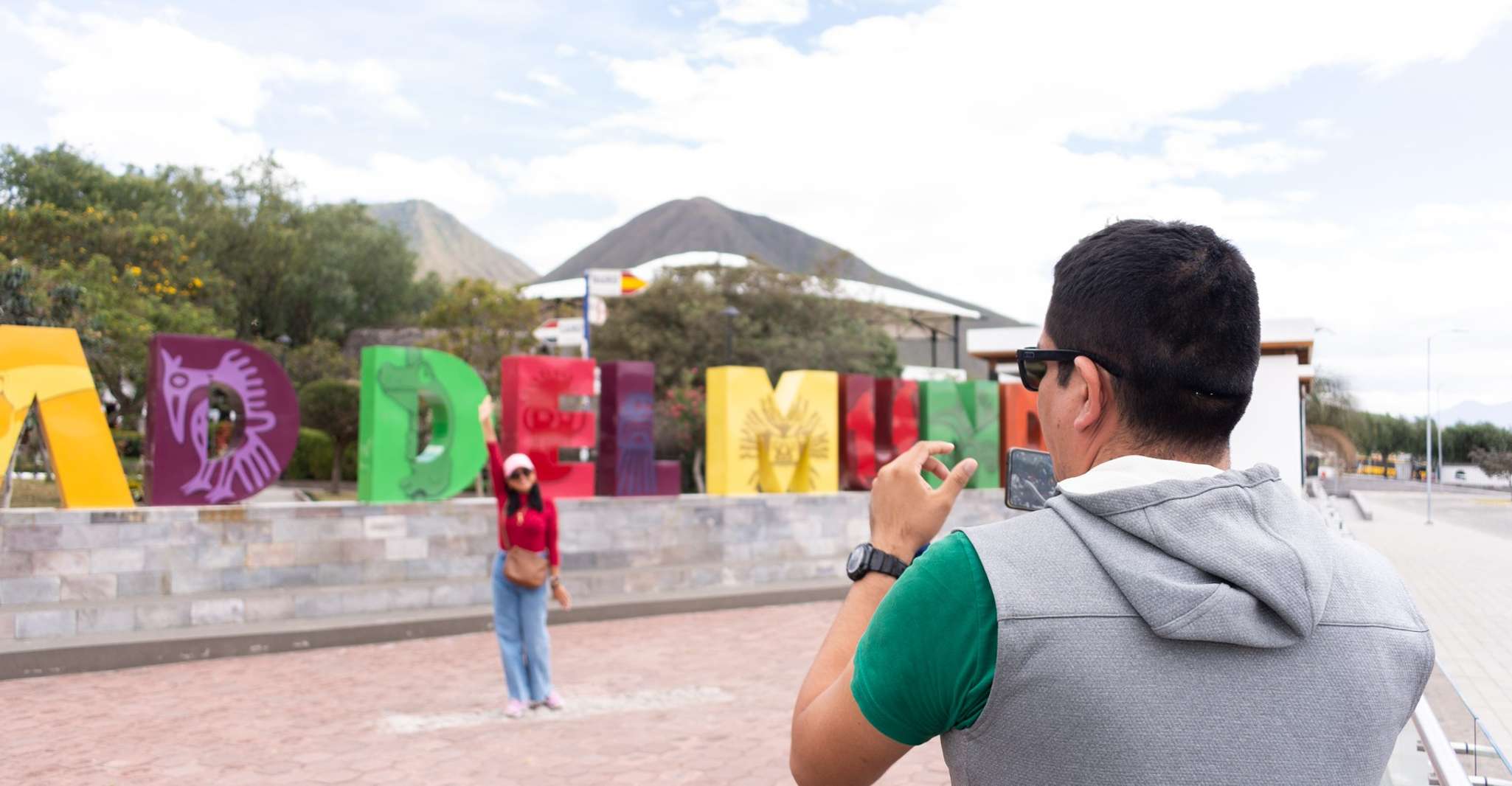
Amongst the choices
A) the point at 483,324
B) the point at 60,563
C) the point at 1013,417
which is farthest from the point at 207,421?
the point at 483,324

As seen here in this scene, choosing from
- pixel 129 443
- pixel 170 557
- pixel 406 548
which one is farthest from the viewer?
pixel 129 443

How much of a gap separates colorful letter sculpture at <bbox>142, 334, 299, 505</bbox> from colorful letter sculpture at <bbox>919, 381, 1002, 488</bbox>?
28.9 ft

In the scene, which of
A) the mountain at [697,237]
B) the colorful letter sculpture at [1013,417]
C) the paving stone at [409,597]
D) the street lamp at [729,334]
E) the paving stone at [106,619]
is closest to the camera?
the paving stone at [106,619]

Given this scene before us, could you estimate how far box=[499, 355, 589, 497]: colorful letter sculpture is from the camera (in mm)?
12375

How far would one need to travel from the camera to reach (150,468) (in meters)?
10.2

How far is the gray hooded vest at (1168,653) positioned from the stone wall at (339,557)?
9709 millimetres

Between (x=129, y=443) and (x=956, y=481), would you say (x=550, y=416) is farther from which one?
(x=129, y=443)

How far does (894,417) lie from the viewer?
16.2 metres

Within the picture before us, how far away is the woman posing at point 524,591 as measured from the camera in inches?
294

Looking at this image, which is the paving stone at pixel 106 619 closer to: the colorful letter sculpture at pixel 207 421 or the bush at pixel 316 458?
the colorful letter sculpture at pixel 207 421

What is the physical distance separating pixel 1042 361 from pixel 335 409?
994 inches

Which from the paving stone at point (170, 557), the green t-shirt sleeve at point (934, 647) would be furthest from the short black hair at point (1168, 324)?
the paving stone at point (170, 557)

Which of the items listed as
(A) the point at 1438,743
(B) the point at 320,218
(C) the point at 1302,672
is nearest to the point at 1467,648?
(A) the point at 1438,743

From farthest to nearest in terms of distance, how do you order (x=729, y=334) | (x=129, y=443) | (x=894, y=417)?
(x=729, y=334) < (x=129, y=443) < (x=894, y=417)
